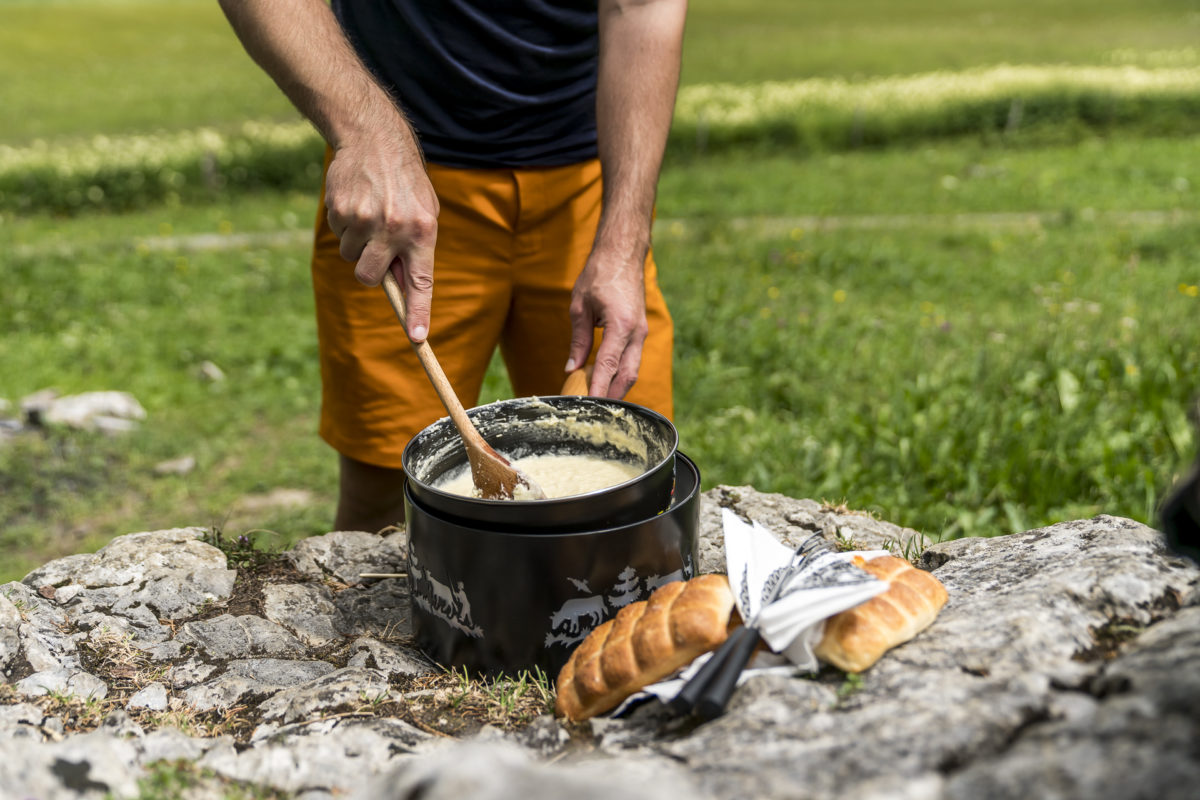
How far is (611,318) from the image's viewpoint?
2508mm

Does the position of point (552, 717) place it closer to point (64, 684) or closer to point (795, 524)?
point (64, 684)

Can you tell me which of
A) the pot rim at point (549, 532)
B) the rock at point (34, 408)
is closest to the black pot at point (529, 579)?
the pot rim at point (549, 532)

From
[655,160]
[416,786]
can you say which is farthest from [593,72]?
[416,786]

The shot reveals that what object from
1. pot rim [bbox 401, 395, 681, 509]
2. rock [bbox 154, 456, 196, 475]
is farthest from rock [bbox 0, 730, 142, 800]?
rock [bbox 154, 456, 196, 475]

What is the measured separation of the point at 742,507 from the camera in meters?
3.20

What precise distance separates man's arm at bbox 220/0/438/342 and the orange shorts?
570mm

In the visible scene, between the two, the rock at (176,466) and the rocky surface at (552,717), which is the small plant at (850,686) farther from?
the rock at (176,466)

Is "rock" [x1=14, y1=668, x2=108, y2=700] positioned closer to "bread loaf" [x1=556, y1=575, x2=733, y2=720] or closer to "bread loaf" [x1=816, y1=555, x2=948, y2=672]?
"bread loaf" [x1=556, y1=575, x2=733, y2=720]

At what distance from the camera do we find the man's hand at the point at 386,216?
7.14 ft

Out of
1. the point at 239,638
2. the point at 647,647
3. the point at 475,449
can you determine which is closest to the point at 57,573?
the point at 239,638

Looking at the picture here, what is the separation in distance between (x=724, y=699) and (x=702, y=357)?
4522 millimetres

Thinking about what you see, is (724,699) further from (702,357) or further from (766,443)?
(702,357)

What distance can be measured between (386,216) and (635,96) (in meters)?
0.98

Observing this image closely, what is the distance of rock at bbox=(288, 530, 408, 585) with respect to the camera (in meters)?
2.92
